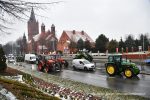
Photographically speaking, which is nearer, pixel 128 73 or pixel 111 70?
pixel 128 73

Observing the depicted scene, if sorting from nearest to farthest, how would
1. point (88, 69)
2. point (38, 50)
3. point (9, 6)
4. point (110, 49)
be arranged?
point (9, 6) < point (88, 69) < point (110, 49) < point (38, 50)

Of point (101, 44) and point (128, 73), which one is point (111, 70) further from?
point (101, 44)

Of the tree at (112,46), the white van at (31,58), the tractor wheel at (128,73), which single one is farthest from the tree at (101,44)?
the tractor wheel at (128,73)

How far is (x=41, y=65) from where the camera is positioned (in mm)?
46938

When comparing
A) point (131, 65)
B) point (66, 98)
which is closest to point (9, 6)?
point (66, 98)

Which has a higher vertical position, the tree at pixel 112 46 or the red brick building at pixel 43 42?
the red brick building at pixel 43 42

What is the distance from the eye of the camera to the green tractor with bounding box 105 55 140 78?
1350 inches

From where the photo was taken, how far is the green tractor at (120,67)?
34.3 metres

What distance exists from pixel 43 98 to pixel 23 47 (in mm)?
128239

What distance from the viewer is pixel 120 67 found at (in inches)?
1412

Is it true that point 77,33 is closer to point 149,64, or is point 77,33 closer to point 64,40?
point 64,40

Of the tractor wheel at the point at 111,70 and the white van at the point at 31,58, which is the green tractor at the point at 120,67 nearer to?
the tractor wheel at the point at 111,70

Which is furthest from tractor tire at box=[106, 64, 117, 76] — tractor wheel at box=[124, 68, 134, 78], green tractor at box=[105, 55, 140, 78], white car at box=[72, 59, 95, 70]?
white car at box=[72, 59, 95, 70]

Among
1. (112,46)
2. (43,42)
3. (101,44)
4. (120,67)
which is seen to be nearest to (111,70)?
(120,67)
